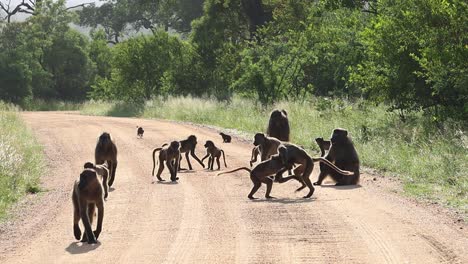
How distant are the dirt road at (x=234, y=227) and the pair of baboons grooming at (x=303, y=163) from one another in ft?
0.92

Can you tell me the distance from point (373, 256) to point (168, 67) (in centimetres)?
3794

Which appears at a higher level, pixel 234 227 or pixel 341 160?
pixel 341 160

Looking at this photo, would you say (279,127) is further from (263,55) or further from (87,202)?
→ (263,55)

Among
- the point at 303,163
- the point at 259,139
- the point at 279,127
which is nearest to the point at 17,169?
the point at 259,139

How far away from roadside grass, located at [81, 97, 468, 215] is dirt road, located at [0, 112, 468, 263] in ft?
2.79

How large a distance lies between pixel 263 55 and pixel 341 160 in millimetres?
21377

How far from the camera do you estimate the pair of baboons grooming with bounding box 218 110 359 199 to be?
12.0 metres

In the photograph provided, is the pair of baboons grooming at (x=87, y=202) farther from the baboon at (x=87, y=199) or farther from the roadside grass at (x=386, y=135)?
the roadside grass at (x=386, y=135)

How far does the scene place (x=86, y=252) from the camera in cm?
857

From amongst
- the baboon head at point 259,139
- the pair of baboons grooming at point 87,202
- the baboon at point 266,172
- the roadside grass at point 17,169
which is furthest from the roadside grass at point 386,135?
the roadside grass at point 17,169

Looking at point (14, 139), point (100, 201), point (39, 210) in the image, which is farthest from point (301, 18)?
point (100, 201)

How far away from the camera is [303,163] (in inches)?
481

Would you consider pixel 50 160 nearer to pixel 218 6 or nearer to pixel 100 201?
pixel 100 201

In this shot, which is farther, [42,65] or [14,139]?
[42,65]
